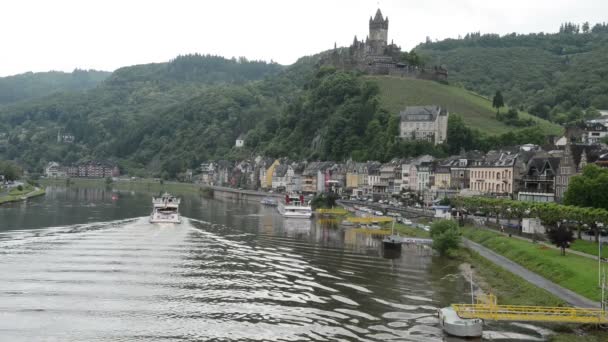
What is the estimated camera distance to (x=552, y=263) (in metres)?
48.5

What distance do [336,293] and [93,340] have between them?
16.8m

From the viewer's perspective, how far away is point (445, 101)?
567 ft

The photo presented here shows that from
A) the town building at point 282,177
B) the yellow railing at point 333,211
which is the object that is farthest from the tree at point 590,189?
the town building at point 282,177

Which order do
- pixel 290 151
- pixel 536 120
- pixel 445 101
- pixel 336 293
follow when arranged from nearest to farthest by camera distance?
pixel 336 293 → pixel 536 120 → pixel 445 101 → pixel 290 151

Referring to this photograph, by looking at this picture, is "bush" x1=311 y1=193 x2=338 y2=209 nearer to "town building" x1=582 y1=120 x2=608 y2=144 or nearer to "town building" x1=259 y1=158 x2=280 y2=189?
"town building" x1=582 y1=120 x2=608 y2=144

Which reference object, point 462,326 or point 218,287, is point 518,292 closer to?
point 462,326

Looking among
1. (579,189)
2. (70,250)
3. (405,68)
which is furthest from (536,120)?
(70,250)

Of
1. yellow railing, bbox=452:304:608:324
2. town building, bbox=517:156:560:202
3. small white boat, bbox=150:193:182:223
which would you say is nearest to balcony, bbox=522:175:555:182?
town building, bbox=517:156:560:202

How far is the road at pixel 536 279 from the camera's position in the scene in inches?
1560

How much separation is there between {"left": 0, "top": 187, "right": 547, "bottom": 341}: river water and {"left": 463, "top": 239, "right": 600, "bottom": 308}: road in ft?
12.6

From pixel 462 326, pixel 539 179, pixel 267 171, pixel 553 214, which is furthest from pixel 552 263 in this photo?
pixel 267 171

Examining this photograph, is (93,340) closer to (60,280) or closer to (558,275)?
(60,280)

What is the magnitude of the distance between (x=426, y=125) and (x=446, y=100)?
36.4m

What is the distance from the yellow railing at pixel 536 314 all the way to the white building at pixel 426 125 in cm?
10189
